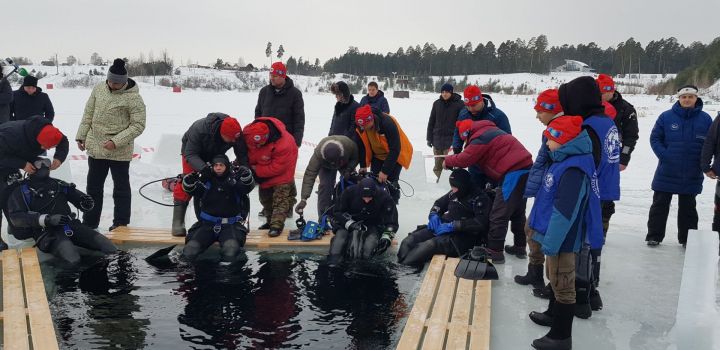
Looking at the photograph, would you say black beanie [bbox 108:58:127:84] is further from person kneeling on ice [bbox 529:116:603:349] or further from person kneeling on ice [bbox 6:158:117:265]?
person kneeling on ice [bbox 529:116:603:349]

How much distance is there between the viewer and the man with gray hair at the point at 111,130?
5508mm

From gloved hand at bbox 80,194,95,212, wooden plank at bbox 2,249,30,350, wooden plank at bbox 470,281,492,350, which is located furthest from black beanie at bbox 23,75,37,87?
wooden plank at bbox 470,281,492,350

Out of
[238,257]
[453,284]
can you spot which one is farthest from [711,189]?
[238,257]

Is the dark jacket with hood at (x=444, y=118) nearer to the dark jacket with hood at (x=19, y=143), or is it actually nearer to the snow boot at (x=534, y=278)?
the snow boot at (x=534, y=278)

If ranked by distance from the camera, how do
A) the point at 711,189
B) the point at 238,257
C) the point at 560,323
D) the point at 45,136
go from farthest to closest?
the point at 711,189
the point at 238,257
the point at 45,136
the point at 560,323

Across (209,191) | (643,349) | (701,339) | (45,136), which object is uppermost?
(45,136)

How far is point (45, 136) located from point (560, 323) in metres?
4.40

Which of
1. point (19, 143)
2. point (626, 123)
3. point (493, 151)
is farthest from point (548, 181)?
point (19, 143)

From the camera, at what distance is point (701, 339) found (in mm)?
2922

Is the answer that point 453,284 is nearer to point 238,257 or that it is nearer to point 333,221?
point 333,221

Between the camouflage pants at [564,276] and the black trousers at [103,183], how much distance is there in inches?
169

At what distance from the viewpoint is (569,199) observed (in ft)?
10.2

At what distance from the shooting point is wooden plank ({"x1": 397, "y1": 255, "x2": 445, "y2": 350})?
3.34 m

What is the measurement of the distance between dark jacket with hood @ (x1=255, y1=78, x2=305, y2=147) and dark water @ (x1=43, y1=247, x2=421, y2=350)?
1877mm
